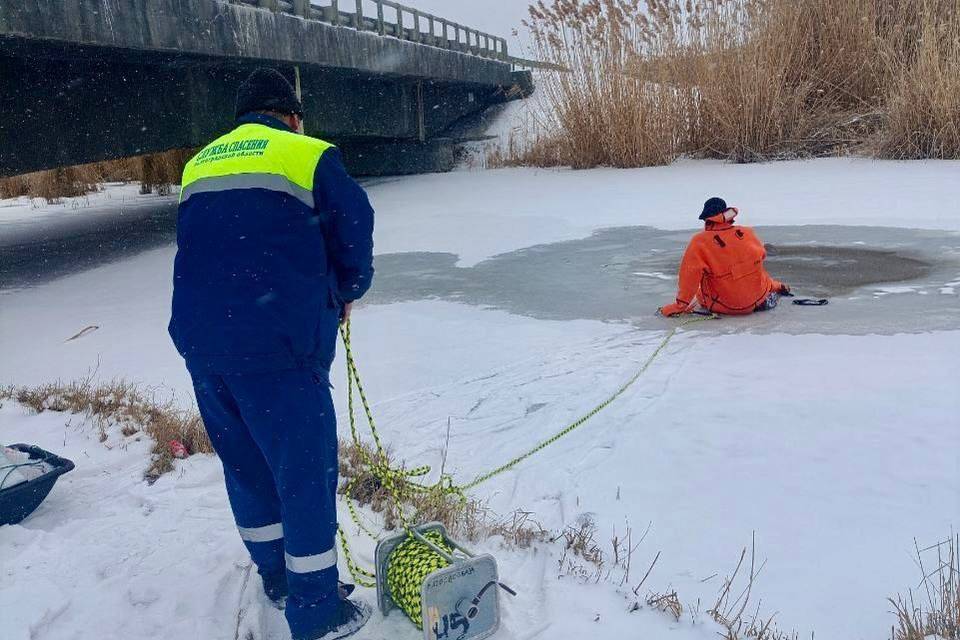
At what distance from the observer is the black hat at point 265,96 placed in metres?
2.80

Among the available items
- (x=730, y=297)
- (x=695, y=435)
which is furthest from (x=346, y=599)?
→ (x=730, y=297)

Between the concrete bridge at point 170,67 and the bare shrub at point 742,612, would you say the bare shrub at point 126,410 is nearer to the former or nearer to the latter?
the bare shrub at point 742,612

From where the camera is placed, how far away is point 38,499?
11.8ft

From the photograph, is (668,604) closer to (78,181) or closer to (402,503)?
(402,503)

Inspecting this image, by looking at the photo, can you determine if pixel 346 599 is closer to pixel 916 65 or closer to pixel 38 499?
pixel 38 499

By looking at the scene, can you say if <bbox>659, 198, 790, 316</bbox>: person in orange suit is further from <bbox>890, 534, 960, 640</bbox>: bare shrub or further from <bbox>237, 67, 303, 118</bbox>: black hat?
<bbox>237, 67, 303, 118</bbox>: black hat

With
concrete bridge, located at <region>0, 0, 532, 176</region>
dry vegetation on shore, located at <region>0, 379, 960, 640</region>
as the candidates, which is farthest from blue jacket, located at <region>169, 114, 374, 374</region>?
concrete bridge, located at <region>0, 0, 532, 176</region>

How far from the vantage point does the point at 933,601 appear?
8.74ft

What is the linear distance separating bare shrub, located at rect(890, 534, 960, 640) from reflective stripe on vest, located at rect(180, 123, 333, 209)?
2.12 meters

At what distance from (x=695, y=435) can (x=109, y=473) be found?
8.99ft

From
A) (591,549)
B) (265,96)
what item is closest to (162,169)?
(265,96)

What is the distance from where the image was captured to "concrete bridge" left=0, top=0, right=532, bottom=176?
27.2ft

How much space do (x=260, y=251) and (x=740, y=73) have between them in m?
12.6

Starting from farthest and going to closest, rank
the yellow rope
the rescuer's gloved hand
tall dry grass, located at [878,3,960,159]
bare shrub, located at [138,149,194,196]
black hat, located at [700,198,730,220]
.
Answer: bare shrub, located at [138,149,194,196], tall dry grass, located at [878,3,960,159], the rescuer's gloved hand, black hat, located at [700,198,730,220], the yellow rope
